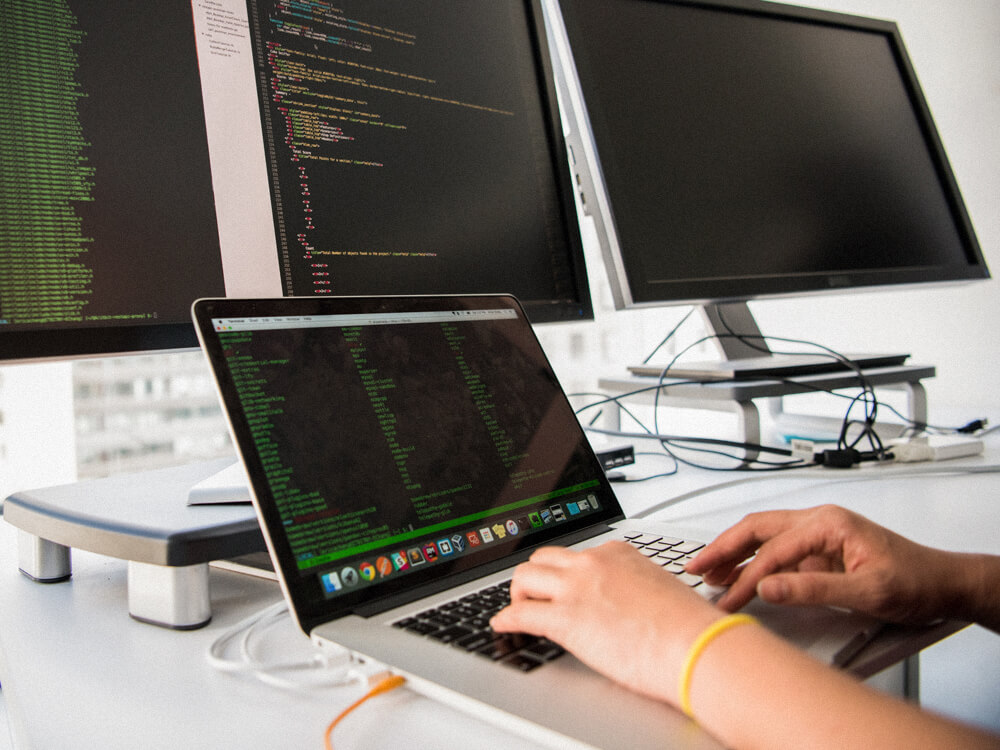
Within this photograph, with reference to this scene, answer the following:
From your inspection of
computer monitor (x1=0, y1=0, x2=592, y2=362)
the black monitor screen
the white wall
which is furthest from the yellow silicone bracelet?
the white wall

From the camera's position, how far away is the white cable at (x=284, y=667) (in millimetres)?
406

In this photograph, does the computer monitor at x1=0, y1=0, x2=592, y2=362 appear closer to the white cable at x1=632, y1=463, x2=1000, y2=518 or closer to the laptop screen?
the laptop screen

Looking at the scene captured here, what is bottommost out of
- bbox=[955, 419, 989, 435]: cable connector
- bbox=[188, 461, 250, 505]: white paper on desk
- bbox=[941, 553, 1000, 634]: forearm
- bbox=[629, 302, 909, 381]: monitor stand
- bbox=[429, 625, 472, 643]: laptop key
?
bbox=[941, 553, 1000, 634]: forearm

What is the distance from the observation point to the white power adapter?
97 cm

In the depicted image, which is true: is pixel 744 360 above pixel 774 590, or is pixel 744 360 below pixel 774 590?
above

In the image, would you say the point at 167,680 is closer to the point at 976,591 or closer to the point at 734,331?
the point at 976,591

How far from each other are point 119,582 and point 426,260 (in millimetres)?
408

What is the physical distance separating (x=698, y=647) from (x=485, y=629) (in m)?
0.13

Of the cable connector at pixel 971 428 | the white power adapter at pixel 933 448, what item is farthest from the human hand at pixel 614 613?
the cable connector at pixel 971 428

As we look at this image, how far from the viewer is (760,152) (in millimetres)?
1096

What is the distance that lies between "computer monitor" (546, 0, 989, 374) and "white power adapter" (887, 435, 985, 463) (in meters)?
0.26

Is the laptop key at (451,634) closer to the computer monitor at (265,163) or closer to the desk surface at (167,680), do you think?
the desk surface at (167,680)

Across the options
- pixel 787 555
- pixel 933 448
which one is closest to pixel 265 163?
pixel 787 555

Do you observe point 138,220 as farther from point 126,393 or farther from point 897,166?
point 126,393
